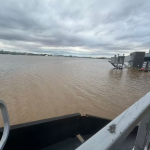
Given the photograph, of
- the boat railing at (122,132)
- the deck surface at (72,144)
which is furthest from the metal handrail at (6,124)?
the deck surface at (72,144)

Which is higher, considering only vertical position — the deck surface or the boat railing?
the boat railing

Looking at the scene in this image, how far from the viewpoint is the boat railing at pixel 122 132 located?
1.79ft

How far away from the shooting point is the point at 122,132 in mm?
630

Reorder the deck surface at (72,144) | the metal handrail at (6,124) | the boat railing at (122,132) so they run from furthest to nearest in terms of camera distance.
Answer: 1. the deck surface at (72,144)
2. the metal handrail at (6,124)
3. the boat railing at (122,132)

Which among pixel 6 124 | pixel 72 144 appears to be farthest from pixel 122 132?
pixel 72 144

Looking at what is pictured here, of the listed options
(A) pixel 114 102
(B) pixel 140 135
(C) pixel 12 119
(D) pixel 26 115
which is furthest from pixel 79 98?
(B) pixel 140 135

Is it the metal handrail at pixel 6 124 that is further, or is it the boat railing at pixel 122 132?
the metal handrail at pixel 6 124

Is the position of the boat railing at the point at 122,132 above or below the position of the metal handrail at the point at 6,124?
above

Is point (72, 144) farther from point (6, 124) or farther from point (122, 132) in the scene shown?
point (122, 132)

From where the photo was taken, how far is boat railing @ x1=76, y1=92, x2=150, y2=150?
1.79 feet

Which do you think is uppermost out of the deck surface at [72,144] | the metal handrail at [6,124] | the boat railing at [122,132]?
the boat railing at [122,132]

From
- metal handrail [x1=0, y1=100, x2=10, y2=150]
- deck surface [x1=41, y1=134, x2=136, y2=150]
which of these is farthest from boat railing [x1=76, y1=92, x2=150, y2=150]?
deck surface [x1=41, y1=134, x2=136, y2=150]

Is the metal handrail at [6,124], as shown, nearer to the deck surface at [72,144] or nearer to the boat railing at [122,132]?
the boat railing at [122,132]

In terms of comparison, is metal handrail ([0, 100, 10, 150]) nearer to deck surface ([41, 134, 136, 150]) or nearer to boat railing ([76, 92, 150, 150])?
boat railing ([76, 92, 150, 150])
